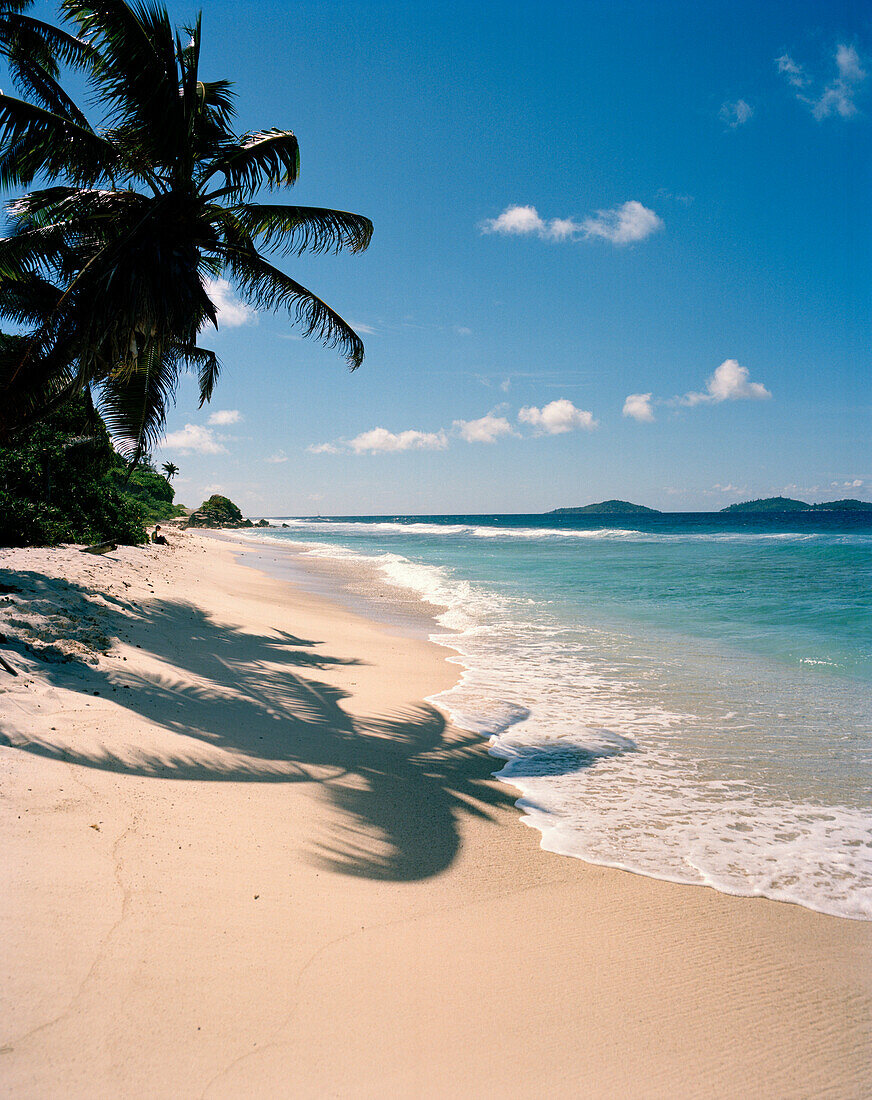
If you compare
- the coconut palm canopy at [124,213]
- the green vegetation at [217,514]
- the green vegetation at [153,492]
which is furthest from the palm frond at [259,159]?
the green vegetation at [217,514]

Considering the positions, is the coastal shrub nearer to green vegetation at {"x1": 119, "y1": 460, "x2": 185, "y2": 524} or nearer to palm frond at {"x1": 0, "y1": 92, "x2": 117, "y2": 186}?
palm frond at {"x1": 0, "y1": 92, "x2": 117, "y2": 186}

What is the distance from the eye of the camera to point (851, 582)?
19766 mm

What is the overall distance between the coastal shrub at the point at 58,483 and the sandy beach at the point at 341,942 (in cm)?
763

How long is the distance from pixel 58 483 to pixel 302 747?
1216cm

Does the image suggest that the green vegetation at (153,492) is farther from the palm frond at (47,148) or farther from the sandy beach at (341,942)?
the sandy beach at (341,942)

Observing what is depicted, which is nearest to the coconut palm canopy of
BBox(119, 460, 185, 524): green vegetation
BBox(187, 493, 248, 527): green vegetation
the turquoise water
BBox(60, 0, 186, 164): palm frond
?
BBox(60, 0, 186, 164): palm frond

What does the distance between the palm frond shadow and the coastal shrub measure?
14.8 feet

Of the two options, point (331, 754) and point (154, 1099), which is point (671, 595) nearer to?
point (331, 754)

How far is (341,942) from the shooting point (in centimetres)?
275

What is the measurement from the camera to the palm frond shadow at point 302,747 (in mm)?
3848

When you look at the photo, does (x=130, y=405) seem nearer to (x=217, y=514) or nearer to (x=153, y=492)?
(x=153, y=492)

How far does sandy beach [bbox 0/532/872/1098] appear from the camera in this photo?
2.11m

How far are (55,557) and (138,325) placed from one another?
5.33 meters

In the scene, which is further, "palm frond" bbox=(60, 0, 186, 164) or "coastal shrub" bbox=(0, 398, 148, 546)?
"coastal shrub" bbox=(0, 398, 148, 546)
